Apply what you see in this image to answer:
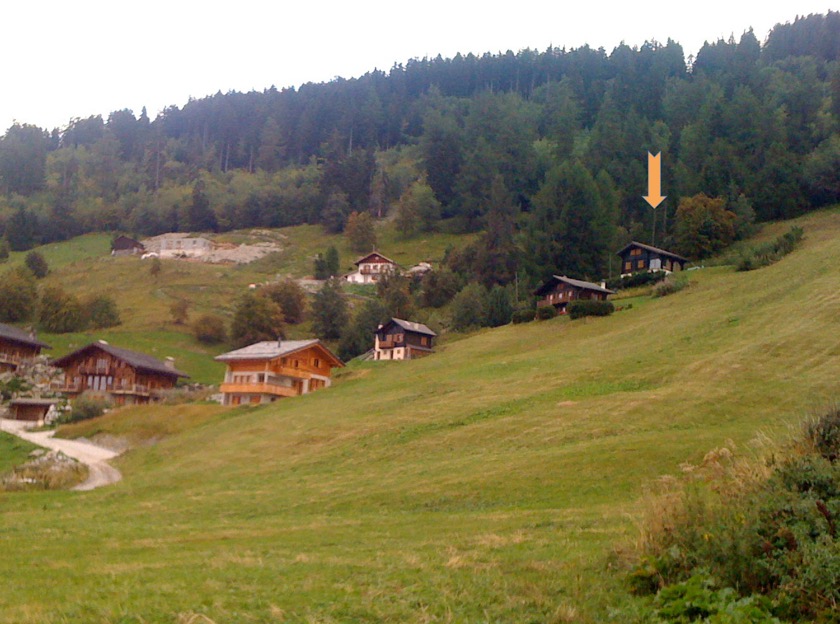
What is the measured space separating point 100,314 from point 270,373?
41.3m

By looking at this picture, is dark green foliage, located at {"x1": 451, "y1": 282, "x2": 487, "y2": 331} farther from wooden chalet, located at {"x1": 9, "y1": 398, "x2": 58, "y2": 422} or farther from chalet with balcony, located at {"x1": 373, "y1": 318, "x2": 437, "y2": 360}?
wooden chalet, located at {"x1": 9, "y1": 398, "x2": 58, "y2": 422}

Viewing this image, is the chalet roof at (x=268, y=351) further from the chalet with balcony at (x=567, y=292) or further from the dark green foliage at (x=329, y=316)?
the dark green foliage at (x=329, y=316)

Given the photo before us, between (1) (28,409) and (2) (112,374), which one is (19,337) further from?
(1) (28,409)

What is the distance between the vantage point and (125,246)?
147 meters

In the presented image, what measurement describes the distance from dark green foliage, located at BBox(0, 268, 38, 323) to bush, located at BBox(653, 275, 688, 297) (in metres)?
69.8

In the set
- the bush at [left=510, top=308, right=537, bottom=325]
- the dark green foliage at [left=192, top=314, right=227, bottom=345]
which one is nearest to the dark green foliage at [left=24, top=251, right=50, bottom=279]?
the dark green foliage at [left=192, top=314, right=227, bottom=345]

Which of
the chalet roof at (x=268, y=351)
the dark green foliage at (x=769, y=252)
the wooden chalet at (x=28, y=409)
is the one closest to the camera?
the chalet roof at (x=268, y=351)

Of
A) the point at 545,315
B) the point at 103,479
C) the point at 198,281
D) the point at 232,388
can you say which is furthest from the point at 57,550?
the point at 198,281

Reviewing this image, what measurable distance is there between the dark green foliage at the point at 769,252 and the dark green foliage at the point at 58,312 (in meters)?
69.7

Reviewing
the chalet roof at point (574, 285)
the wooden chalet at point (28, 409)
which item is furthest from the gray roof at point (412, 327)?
the wooden chalet at point (28, 409)

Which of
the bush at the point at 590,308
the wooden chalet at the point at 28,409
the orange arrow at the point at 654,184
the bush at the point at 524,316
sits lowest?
the wooden chalet at the point at 28,409

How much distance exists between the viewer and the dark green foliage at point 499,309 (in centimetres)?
8050

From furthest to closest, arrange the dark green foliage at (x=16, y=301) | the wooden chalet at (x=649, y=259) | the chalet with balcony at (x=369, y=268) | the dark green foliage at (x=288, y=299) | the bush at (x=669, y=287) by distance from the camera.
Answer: the chalet with balcony at (x=369, y=268) → the dark green foliage at (x=288, y=299) → the dark green foliage at (x=16, y=301) → the wooden chalet at (x=649, y=259) → the bush at (x=669, y=287)

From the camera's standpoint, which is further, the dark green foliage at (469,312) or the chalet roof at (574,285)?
the dark green foliage at (469,312)
